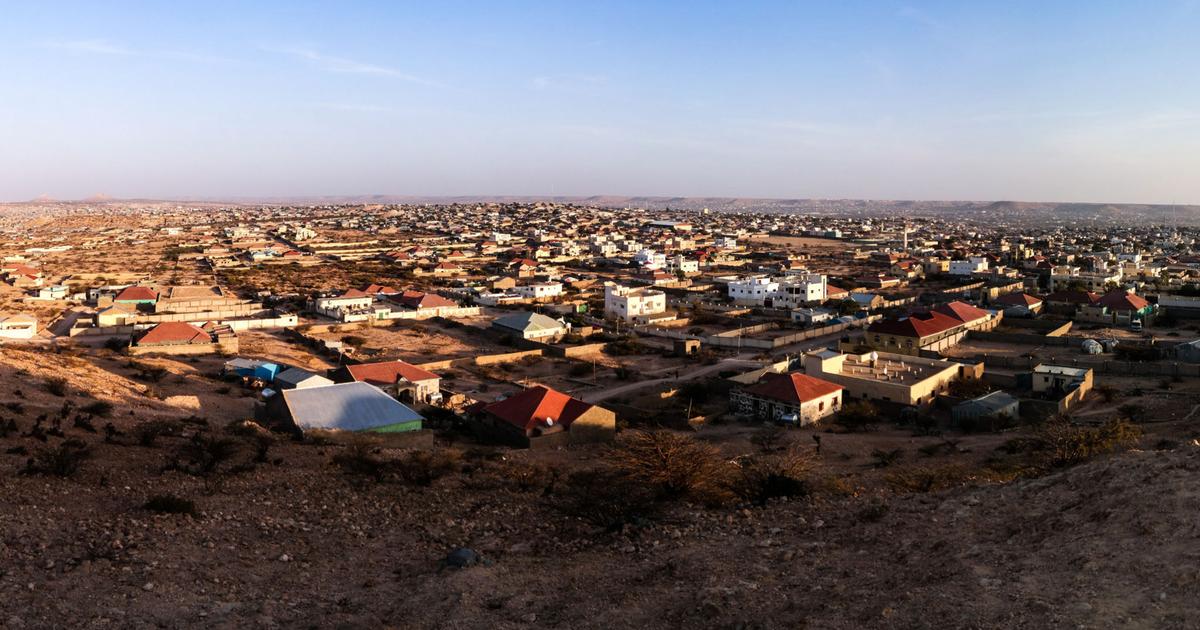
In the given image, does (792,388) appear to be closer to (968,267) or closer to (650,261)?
(968,267)

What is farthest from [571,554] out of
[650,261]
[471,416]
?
[650,261]

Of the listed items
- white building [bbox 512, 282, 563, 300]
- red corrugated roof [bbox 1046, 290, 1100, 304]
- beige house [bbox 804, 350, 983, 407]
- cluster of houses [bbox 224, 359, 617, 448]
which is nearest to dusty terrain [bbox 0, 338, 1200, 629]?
cluster of houses [bbox 224, 359, 617, 448]

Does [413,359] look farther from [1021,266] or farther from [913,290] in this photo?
[1021,266]

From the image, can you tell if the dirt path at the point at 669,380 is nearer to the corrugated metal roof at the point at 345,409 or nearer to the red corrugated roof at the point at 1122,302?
the corrugated metal roof at the point at 345,409

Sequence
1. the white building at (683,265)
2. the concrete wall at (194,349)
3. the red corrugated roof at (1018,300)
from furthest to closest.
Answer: the white building at (683,265), the red corrugated roof at (1018,300), the concrete wall at (194,349)

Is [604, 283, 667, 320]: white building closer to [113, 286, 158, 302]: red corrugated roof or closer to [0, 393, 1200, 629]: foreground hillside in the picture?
[113, 286, 158, 302]: red corrugated roof

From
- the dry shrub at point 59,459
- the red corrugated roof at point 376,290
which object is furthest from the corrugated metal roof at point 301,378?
the red corrugated roof at point 376,290
